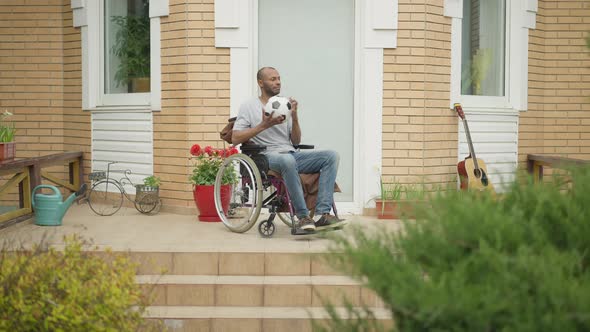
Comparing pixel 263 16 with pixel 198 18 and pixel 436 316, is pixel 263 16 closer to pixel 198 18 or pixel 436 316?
pixel 198 18

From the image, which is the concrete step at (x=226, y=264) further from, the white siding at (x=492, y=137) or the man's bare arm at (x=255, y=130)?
the white siding at (x=492, y=137)

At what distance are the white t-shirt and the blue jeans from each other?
0.61ft

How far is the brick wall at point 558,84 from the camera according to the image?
29.7 feet

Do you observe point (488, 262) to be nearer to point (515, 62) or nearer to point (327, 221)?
point (327, 221)

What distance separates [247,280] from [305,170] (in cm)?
123

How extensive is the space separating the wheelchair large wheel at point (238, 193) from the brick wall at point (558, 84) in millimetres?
3373

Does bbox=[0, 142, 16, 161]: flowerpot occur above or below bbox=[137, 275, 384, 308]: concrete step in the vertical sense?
above

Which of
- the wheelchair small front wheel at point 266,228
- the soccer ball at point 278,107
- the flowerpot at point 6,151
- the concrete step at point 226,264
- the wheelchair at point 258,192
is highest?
the soccer ball at point 278,107

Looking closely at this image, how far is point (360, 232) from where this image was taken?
2592 millimetres

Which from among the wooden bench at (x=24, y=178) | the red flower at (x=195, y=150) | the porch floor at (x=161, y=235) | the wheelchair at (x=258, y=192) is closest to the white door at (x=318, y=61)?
the porch floor at (x=161, y=235)

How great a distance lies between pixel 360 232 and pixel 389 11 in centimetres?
556

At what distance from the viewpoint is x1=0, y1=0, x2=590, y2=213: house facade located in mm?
7941

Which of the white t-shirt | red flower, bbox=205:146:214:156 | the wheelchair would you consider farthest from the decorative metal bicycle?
the white t-shirt

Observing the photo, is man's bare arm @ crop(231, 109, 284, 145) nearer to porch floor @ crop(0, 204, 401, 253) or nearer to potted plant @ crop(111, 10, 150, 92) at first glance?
porch floor @ crop(0, 204, 401, 253)
